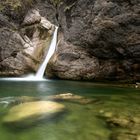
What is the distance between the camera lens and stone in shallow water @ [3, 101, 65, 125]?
28.7 feet

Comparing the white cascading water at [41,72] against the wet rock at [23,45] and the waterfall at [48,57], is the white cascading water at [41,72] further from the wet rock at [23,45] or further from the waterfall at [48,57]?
the wet rock at [23,45]

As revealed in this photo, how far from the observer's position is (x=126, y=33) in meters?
17.5

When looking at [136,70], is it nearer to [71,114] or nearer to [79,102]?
[79,102]

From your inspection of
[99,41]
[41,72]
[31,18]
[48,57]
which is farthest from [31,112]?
[31,18]

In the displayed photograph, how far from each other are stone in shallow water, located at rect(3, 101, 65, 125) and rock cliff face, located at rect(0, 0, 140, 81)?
28.5 ft

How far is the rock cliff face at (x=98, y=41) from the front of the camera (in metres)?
17.3

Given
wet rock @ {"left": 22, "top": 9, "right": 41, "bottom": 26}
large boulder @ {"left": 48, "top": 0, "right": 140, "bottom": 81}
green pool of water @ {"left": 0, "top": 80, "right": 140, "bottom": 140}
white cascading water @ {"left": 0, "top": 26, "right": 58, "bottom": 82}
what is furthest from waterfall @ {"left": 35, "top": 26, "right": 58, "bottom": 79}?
green pool of water @ {"left": 0, "top": 80, "right": 140, "bottom": 140}

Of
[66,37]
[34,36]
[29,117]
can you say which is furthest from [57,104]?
[34,36]

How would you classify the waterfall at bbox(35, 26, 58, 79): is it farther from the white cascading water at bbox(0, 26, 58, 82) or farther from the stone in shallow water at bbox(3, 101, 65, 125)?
the stone in shallow water at bbox(3, 101, 65, 125)

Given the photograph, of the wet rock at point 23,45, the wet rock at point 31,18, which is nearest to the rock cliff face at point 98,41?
the wet rock at point 23,45

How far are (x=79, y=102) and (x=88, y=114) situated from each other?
79.1 inches

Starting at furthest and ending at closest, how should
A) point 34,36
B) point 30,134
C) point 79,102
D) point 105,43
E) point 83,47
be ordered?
point 34,36 → point 83,47 → point 105,43 → point 79,102 → point 30,134

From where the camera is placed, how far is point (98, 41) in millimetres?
18812

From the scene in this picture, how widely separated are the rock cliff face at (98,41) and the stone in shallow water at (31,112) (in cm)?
868
